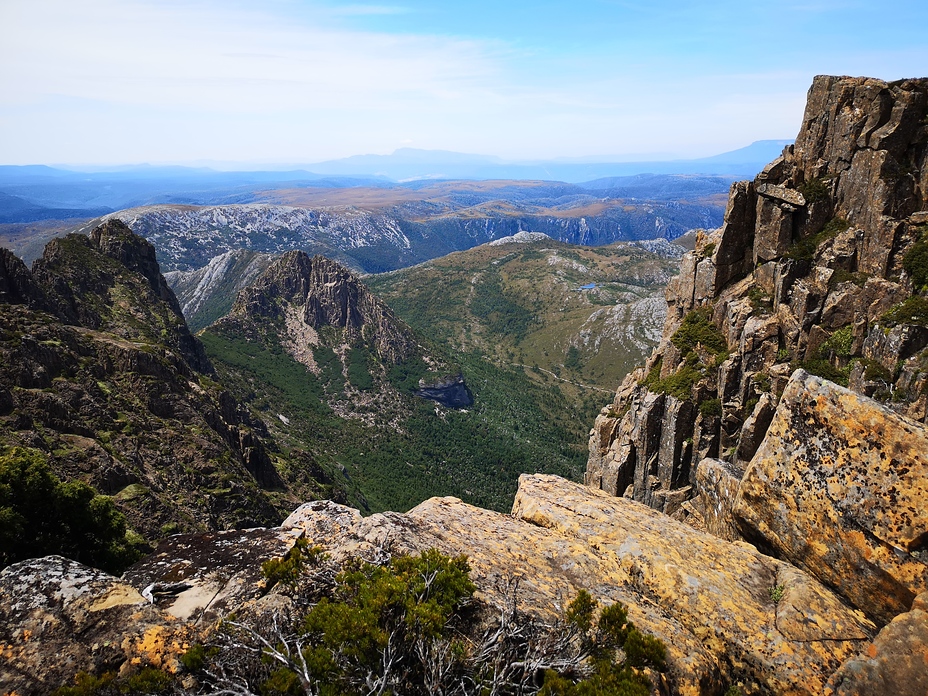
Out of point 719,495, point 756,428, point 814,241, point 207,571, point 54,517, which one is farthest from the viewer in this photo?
point 814,241

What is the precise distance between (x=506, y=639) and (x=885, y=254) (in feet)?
112

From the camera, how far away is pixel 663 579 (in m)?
14.6

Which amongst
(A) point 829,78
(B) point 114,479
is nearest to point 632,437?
(A) point 829,78

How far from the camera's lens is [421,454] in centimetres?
15725

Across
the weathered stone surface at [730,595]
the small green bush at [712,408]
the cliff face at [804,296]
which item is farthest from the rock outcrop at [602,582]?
the small green bush at [712,408]

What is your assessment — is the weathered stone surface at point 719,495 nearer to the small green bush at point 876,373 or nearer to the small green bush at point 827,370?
the small green bush at point 827,370

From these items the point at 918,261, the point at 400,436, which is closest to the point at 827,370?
the point at 918,261

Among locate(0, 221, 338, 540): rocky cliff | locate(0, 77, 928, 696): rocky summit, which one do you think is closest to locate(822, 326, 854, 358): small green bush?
locate(0, 77, 928, 696): rocky summit

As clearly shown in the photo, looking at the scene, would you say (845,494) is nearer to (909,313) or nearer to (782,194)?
(909,313)

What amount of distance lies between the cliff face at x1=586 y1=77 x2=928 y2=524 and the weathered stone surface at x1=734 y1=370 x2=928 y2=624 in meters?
7.15

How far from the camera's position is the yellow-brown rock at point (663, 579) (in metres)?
12.1

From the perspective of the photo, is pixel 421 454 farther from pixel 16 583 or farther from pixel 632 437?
pixel 16 583

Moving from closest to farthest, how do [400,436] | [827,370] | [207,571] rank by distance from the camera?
[207,571] < [827,370] < [400,436]

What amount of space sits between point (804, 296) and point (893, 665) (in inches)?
1094
